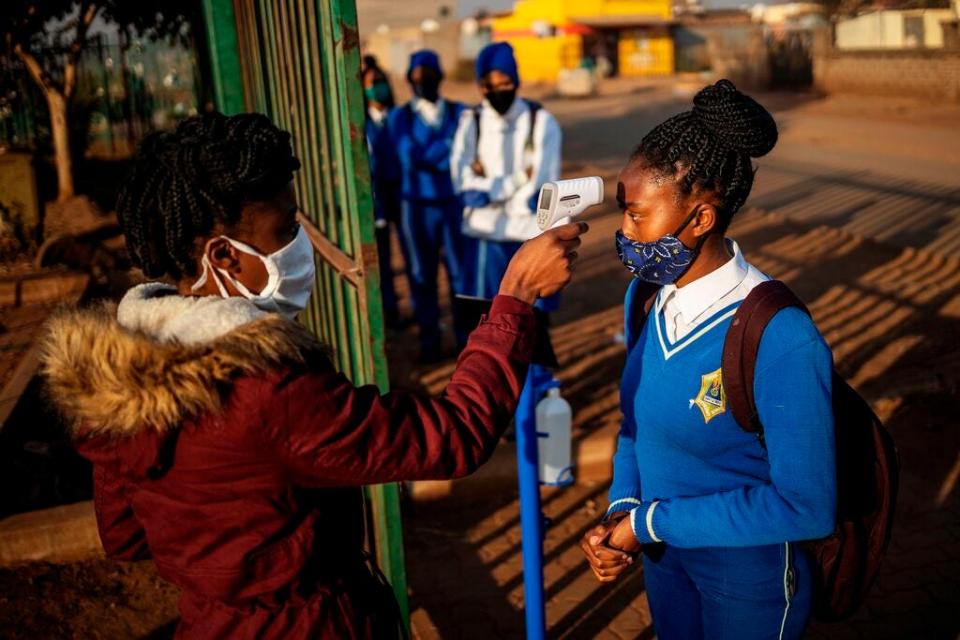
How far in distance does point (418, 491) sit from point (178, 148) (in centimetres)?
332

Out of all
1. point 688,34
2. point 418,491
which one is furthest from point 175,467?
point 688,34

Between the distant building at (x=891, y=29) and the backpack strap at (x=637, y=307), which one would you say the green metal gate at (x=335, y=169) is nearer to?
the backpack strap at (x=637, y=307)

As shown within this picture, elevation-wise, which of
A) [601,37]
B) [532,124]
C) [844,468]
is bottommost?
[844,468]

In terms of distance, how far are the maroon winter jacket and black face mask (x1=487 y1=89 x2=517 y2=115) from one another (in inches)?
162

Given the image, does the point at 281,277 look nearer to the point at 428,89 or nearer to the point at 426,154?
the point at 426,154

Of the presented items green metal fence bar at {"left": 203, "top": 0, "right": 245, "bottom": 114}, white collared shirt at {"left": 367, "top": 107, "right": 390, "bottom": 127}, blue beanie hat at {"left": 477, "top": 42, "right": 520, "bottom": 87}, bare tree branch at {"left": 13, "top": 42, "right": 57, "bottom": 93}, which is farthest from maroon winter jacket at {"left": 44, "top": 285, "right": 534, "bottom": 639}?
bare tree branch at {"left": 13, "top": 42, "right": 57, "bottom": 93}

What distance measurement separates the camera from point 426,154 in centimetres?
661

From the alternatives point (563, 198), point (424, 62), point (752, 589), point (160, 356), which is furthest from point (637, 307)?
point (424, 62)

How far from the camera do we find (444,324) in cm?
790

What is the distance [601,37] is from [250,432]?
46.2 metres

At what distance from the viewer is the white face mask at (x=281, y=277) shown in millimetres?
1685

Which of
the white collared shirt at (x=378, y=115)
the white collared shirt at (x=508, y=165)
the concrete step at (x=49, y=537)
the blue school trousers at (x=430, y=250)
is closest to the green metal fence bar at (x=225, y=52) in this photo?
the white collared shirt at (x=508, y=165)

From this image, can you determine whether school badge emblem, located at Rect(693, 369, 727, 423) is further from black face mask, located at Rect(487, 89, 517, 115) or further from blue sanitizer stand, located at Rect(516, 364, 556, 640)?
black face mask, located at Rect(487, 89, 517, 115)

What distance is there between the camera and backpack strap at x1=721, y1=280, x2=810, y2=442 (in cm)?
177
